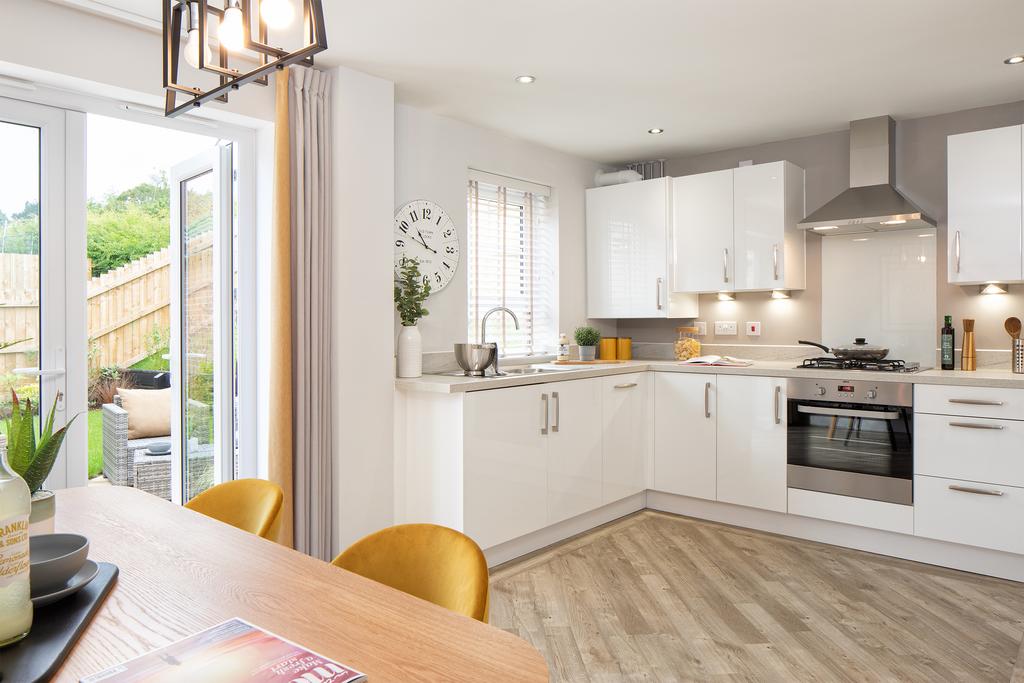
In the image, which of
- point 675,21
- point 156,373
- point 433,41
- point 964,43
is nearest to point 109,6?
point 433,41

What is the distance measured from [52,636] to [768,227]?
4077 millimetres

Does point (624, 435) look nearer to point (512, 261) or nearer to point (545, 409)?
point (545, 409)

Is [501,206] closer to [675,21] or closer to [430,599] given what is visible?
[675,21]

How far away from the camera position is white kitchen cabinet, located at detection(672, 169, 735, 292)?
14.3 feet

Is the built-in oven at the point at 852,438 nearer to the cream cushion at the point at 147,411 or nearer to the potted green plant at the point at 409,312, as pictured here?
the potted green plant at the point at 409,312

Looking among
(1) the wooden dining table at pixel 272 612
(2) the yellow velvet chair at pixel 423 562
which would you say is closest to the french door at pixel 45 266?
(1) the wooden dining table at pixel 272 612

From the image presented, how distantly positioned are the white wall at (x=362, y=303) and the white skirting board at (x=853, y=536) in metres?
1.97

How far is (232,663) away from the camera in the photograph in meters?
0.91

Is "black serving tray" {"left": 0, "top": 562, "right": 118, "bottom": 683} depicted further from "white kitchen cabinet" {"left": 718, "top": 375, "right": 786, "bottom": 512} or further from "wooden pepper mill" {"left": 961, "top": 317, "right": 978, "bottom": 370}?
"wooden pepper mill" {"left": 961, "top": 317, "right": 978, "bottom": 370}

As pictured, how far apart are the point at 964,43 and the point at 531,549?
3.13 metres

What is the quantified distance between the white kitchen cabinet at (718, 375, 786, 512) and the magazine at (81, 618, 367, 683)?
3.37 metres

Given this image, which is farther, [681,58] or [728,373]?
[728,373]

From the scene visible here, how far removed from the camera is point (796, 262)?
14.0ft

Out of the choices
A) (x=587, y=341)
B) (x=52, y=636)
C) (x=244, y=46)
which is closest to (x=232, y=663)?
(x=52, y=636)
